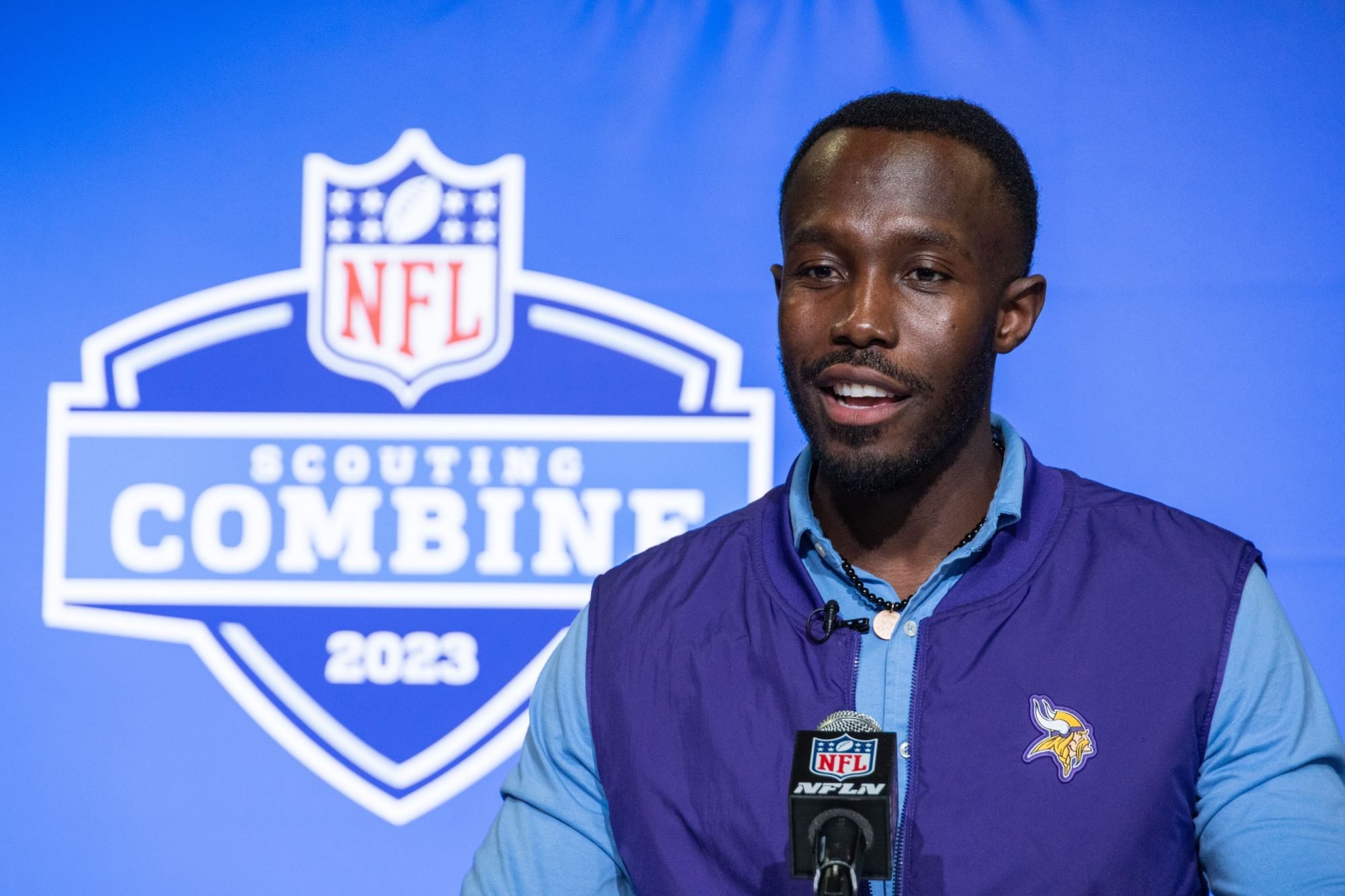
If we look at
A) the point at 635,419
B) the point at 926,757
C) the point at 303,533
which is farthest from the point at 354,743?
the point at 926,757

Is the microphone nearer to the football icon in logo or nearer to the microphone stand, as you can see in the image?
the microphone stand

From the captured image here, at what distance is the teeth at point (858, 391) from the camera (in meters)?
1.33

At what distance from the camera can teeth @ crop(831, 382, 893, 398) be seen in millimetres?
1335

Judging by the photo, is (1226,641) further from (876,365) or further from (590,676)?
(590,676)

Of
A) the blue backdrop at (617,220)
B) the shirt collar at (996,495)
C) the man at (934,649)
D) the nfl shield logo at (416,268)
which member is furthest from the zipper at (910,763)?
the nfl shield logo at (416,268)

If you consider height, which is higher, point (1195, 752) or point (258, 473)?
point (258, 473)

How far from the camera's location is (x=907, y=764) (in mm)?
1285

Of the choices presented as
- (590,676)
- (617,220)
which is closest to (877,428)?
(590,676)

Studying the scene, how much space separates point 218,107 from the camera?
236 centimetres

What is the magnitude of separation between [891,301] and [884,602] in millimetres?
284

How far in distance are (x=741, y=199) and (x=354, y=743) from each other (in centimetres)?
104

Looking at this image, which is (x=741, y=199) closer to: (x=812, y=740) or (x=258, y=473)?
(x=258, y=473)

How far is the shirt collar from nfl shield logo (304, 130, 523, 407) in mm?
866

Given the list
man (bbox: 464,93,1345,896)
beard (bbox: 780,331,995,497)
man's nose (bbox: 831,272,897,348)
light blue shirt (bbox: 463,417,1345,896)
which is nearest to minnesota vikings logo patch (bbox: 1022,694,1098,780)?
man (bbox: 464,93,1345,896)
